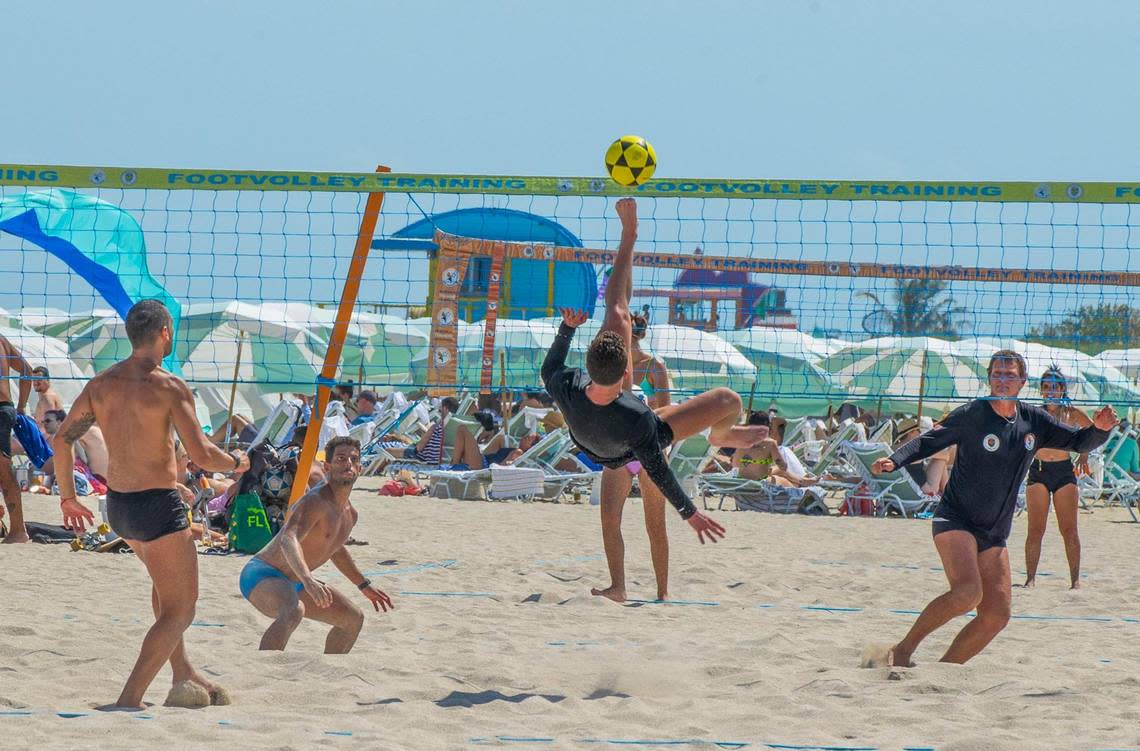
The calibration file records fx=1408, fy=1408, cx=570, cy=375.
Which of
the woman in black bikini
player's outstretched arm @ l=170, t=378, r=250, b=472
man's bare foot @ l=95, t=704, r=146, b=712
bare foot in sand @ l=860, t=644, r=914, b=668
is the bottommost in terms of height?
man's bare foot @ l=95, t=704, r=146, b=712

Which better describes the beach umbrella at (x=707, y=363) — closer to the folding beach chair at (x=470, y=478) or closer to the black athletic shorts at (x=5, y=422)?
the folding beach chair at (x=470, y=478)

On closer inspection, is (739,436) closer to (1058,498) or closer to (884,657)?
(884,657)

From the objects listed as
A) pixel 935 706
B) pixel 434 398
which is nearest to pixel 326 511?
pixel 935 706

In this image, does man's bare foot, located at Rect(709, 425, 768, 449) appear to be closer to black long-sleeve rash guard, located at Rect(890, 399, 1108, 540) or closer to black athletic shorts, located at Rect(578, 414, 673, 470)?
black athletic shorts, located at Rect(578, 414, 673, 470)

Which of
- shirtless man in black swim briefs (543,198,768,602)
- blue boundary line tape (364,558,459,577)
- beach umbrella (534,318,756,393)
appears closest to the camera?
shirtless man in black swim briefs (543,198,768,602)

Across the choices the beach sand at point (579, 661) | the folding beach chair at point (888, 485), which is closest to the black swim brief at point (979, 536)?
the beach sand at point (579, 661)

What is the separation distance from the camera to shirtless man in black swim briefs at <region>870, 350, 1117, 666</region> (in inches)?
183

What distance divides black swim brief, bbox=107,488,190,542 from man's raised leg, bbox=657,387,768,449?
1.80m

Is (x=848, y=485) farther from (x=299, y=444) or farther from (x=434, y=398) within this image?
(x=434, y=398)

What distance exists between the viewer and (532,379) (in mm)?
21859

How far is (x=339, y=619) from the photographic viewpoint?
4.91 metres

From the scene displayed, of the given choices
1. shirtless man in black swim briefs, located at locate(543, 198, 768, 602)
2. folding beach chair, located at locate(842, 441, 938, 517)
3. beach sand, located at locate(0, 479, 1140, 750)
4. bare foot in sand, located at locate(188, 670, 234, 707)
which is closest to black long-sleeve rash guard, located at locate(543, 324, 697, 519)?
shirtless man in black swim briefs, located at locate(543, 198, 768, 602)

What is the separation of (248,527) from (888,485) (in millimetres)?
5935

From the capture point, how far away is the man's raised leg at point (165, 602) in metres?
3.96
